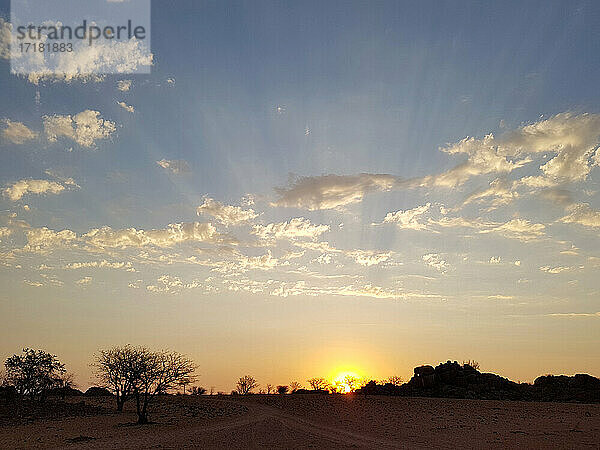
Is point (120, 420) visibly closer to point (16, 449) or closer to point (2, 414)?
point (2, 414)

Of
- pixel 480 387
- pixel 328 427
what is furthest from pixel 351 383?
pixel 328 427

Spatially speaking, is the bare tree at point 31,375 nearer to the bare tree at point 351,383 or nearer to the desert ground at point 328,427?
the desert ground at point 328,427

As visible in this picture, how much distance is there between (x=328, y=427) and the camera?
40031mm

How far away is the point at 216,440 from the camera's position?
32094 mm

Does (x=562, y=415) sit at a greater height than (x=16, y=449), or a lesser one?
lesser

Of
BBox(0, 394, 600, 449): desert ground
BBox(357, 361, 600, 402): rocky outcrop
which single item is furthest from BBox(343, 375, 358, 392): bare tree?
BBox(0, 394, 600, 449): desert ground

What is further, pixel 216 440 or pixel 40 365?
pixel 40 365

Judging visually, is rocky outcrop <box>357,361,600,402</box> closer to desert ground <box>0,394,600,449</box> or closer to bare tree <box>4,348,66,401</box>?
desert ground <box>0,394,600,449</box>

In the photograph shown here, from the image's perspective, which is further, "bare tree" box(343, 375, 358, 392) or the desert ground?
"bare tree" box(343, 375, 358, 392)

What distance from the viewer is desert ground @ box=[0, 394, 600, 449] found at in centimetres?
3058

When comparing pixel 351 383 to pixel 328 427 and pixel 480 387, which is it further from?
pixel 328 427

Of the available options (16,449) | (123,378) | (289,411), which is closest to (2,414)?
(123,378)

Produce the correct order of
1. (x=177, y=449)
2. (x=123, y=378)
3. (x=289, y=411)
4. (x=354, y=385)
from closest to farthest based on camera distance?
(x=177, y=449), (x=123, y=378), (x=289, y=411), (x=354, y=385)

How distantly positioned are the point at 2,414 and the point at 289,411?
2913cm
